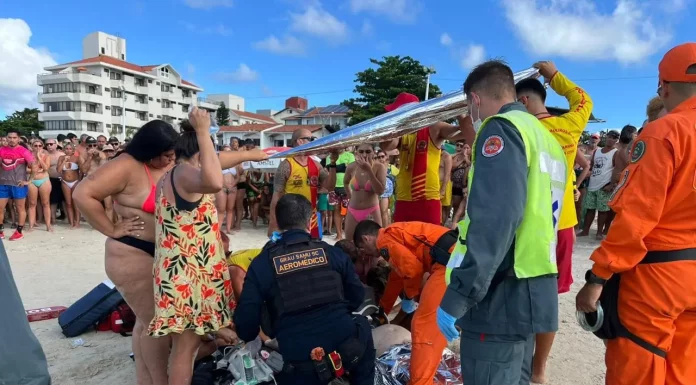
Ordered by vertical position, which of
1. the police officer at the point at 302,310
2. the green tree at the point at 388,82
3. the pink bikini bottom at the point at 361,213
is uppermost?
the green tree at the point at 388,82

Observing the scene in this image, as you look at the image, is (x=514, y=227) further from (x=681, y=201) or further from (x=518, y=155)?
(x=681, y=201)

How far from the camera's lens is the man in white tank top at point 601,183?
30.8 feet

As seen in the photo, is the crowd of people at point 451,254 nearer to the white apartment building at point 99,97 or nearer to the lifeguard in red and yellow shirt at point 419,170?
the lifeguard in red and yellow shirt at point 419,170

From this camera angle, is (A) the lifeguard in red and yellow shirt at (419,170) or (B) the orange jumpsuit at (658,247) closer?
(B) the orange jumpsuit at (658,247)

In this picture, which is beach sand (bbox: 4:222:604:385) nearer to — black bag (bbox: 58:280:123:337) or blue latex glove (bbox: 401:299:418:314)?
black bag (bbox: 58:280:123:337)

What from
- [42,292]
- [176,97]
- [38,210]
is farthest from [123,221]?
[176,97]

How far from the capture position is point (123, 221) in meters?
3.13

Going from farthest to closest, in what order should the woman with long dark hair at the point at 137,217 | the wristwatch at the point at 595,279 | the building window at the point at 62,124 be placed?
the building window at the point at 62,124 < the woman with long dark hair at the point at 137,217 < the wristwatch at the point at 595,279

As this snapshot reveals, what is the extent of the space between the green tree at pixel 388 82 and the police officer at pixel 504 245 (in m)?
29.8

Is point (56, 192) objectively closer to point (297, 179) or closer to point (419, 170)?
point (297, 179)

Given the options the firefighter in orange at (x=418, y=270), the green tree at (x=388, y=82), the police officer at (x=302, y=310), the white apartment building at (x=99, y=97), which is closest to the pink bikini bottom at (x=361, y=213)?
the firefighter in orange at (x=418, y=270)

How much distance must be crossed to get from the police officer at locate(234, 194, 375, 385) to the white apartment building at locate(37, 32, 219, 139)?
60489 mm

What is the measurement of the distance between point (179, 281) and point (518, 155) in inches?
81.8

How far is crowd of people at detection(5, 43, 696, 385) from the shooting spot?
6.41 ft
